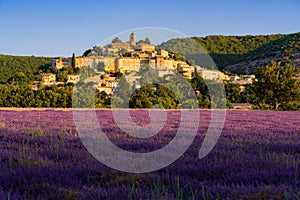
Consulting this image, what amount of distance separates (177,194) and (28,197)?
1.30 m

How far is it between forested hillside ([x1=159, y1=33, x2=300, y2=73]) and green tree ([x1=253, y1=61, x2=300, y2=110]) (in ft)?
246

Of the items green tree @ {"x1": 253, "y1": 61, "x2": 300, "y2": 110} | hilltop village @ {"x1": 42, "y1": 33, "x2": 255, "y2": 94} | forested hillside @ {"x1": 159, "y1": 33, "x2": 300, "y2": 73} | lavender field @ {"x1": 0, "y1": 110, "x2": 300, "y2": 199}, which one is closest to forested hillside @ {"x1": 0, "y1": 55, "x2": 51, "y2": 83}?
hilltop village @ {"x1": 42, "y1": 33, "x2": 255, "y2": 94}

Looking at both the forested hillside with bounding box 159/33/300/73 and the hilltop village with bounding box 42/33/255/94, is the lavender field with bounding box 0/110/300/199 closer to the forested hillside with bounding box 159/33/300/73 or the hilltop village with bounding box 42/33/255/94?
the hilltop village with bounding box 42/33/255/94

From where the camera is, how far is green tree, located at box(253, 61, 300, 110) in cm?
3997

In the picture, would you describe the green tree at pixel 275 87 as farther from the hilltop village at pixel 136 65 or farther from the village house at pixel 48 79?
the village house at pixel 48 79

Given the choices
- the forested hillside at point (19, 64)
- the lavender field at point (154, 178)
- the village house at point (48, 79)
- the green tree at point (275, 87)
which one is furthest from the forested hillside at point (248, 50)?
the lavender field at point (154, 178)

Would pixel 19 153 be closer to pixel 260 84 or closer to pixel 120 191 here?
pixel 120 191

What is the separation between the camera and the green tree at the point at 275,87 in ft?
131

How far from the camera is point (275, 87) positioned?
40094 mm

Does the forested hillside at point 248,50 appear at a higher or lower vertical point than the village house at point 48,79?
higher

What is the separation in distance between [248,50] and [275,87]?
388 ft

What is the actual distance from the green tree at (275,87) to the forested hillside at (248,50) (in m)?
74.9

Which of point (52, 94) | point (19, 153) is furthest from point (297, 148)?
point (52, 94)

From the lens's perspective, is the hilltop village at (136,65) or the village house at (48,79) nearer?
the hilltop village at (136,65)
